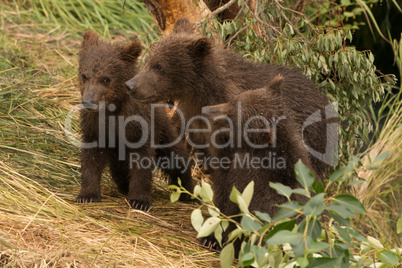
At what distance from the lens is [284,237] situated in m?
2.65

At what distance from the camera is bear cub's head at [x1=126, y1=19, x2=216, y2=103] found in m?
4.29

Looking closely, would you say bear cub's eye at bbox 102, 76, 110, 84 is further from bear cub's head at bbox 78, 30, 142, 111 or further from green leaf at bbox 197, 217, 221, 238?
green leaf at bbox 197, 217, 221, 238

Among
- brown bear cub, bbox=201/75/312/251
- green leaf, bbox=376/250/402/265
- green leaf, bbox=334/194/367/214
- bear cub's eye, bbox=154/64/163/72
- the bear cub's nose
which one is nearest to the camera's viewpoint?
green leaf, bbox=334/194/367/214

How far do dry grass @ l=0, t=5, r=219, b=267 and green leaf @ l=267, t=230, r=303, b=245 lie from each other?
1.25 meters

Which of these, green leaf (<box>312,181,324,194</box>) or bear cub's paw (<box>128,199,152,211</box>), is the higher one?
green leaf (<box>312,181,324,194</box>)

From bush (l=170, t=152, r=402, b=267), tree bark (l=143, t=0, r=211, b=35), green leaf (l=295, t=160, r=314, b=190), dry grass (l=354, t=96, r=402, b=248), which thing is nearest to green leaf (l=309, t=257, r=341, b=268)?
bush (l=170, t=152, r=402, b=267)

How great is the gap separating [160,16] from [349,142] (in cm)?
222

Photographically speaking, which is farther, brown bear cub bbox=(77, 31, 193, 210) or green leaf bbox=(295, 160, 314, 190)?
brown bear cub bbox=(77, 31, 193, 210)

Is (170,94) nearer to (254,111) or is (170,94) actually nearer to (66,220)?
(254,111)

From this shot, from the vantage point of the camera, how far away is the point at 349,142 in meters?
Result: 5.82

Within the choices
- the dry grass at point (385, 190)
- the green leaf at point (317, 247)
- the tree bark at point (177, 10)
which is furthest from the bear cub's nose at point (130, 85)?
the dry grass at point (385, 190)

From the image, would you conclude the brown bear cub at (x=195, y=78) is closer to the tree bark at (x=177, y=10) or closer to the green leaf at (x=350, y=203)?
the tree bark at (x=177, y=10)

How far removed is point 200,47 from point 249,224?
5.73 feet

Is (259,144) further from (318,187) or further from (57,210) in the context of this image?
(57,210)
